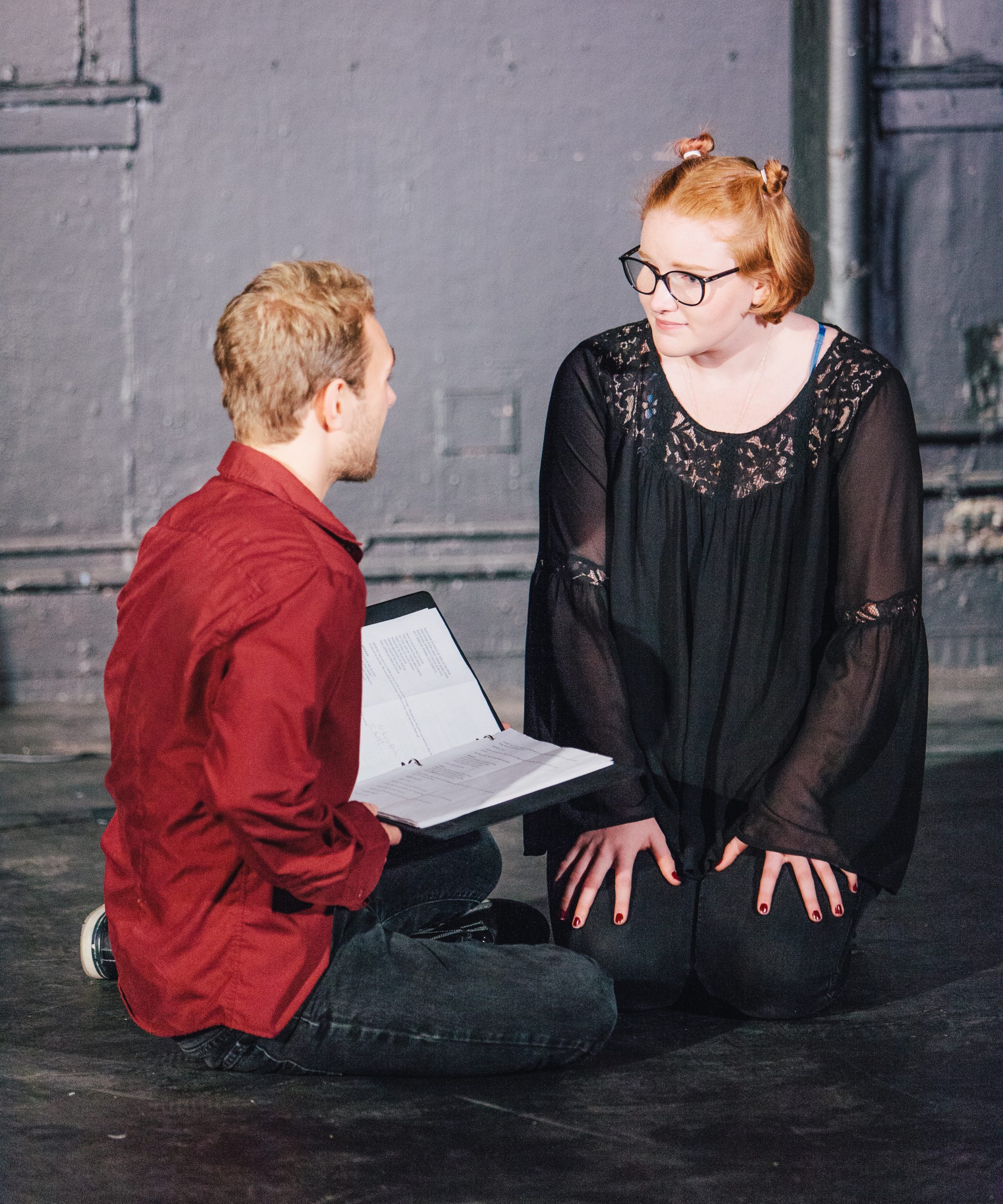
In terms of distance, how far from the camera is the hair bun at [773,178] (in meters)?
2.20

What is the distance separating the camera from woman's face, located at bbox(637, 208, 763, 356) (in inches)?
87.3

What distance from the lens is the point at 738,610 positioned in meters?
2.41

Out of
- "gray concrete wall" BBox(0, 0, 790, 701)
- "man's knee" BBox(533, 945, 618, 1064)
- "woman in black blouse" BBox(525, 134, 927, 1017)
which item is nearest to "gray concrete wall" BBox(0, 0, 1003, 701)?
"gray concrete wall" BBox(0, 0, 790, 701)

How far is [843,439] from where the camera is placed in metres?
2.32

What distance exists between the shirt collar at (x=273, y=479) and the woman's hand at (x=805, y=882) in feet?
2.97

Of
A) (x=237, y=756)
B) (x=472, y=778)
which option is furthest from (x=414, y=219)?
(x=237, y=756)

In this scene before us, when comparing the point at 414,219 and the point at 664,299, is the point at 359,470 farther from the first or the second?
the point at 414,219

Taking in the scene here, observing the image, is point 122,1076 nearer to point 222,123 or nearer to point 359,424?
point 359,424

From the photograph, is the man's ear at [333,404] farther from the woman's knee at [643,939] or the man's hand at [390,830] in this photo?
the woman's knee at [643,939]

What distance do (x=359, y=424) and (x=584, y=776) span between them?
61 cm

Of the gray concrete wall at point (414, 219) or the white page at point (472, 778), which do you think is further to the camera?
the gray concrete wall at point (414, 219)

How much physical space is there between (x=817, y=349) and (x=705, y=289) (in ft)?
0.93

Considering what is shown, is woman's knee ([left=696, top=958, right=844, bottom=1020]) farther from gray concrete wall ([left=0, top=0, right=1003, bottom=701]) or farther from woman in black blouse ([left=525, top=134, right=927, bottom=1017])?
gray concrete wall ([left=0, top=0, right=1003, bottom=701])

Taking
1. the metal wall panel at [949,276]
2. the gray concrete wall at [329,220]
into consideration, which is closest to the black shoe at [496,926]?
the gray concrete wall at [329,220]
